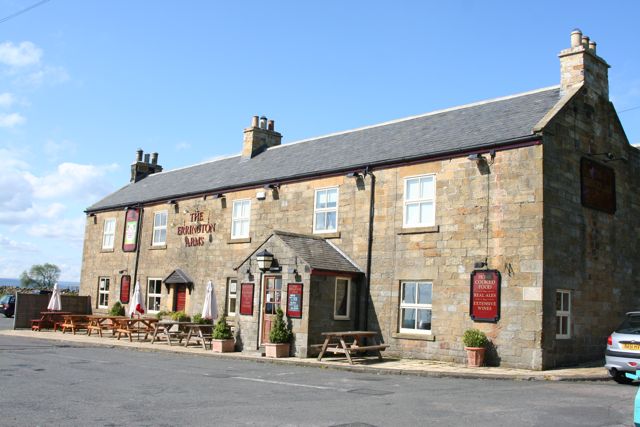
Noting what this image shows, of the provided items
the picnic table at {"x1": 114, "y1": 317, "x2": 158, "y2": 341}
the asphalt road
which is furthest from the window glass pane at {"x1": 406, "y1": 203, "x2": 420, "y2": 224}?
the picnic table at {"x1": 114, "y1": 317, "x2": 158, "y2": 341}

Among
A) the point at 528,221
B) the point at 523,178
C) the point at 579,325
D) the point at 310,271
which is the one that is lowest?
the point at 579,325

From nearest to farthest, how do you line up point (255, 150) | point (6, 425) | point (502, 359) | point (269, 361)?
point (6, 425) < point (502, 359) < point (269, 361) < point (255, 150)

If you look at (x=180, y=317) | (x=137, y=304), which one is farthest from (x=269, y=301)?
(x=137, y=304)

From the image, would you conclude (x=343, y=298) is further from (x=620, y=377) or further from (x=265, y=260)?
(x=620, y=377)

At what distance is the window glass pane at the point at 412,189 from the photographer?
1941 centimetres

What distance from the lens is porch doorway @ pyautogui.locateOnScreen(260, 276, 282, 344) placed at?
65.0 feet

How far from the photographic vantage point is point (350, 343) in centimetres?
1955

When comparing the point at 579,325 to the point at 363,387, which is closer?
the point at 363,387

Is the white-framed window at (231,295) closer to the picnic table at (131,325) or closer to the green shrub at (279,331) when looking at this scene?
the picnic table at (131,325)

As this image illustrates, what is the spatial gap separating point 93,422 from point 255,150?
21.6 metres

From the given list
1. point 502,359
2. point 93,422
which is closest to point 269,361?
point 502,359

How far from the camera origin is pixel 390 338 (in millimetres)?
19125

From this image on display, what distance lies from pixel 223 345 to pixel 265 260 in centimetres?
297

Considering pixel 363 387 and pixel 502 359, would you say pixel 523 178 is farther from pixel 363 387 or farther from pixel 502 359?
pixel 363 387
